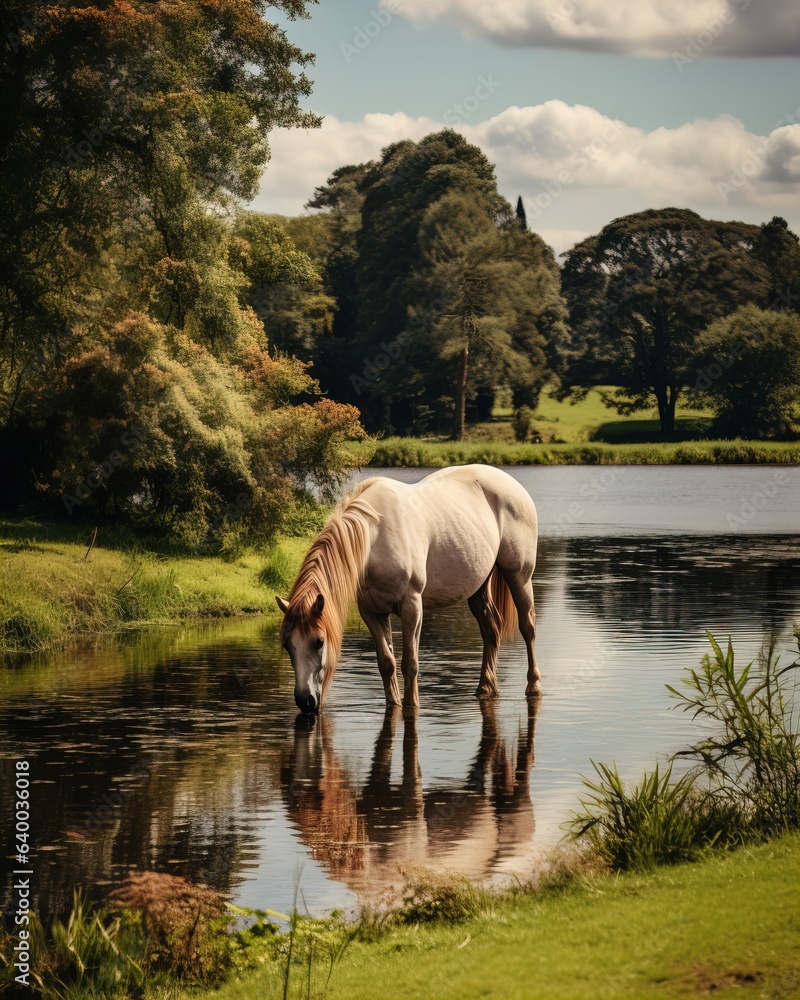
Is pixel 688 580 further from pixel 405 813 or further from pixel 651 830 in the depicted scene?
pixel 651 830

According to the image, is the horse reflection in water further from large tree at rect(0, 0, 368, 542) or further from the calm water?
large tree at rect(0, 0, 368, 542)

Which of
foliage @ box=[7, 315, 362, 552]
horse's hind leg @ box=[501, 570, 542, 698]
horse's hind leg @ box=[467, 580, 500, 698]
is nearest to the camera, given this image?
horse's hind leg @ box=[467, 580, 500, 698]

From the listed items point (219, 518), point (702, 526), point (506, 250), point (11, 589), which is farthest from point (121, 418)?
point (506, 250)

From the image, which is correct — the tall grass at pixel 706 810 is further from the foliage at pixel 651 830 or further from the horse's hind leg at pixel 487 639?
the horse's hind leg at pixel 487 639

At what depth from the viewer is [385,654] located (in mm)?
12070

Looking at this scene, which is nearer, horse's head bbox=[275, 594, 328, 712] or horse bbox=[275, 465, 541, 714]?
horse's head bbox=[275, 594, 328, 712]

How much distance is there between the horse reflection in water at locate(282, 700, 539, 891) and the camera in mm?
7820

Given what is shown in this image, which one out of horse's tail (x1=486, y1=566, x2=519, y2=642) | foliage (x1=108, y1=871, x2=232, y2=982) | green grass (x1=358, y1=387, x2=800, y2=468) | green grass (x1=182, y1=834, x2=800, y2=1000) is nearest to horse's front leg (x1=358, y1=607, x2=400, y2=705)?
horse's tail (x1=486, y1=566, x2=519, y2=642)

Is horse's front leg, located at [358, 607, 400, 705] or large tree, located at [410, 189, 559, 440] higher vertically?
large tree, located at [410, 189, 559, 440]

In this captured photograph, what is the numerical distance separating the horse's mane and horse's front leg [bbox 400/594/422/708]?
2.29ft

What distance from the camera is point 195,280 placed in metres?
23.4

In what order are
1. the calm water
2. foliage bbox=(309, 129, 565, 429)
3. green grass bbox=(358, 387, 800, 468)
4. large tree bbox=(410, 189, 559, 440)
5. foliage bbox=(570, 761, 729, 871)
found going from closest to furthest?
1. foliage bbox=(570, 761, 729, 871)
2. the calm water
3. green grass bbox=(358, 387, 800, 468)
4. large tree bbox=(410, 189, 559, 440)
5. foliage bbox=(309, 129, 565, 429)

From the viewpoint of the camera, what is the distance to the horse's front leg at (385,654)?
12.1 m

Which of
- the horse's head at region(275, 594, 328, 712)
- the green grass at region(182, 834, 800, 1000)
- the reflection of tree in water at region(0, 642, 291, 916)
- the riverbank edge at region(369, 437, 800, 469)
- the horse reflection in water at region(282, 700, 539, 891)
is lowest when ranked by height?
the reflection of tree in water at region(0, 642, 291, 916)
